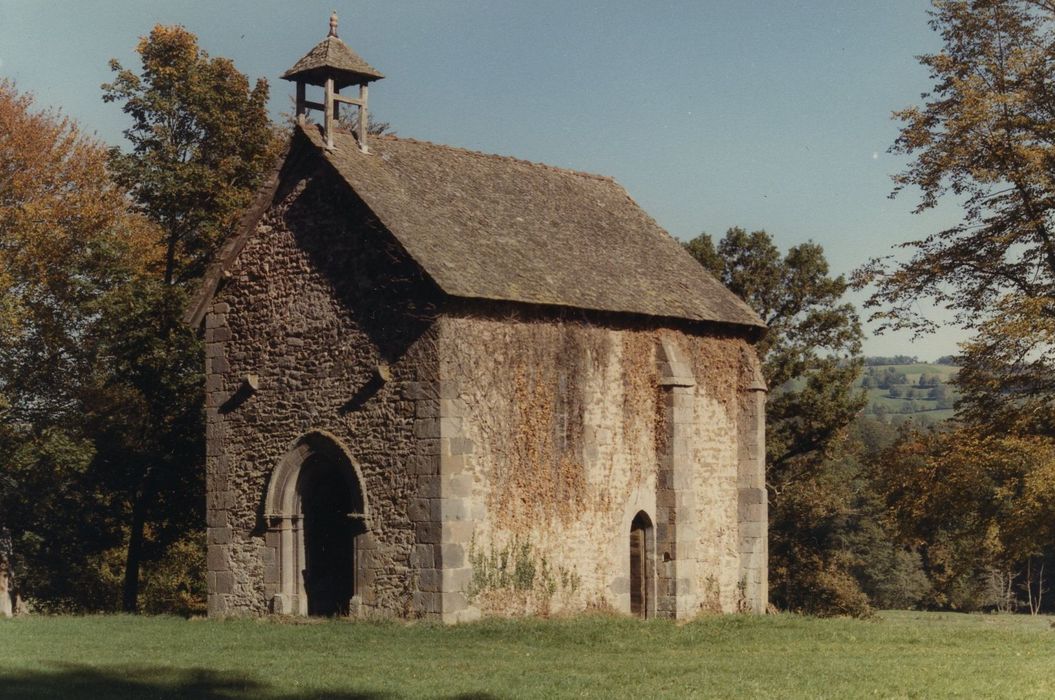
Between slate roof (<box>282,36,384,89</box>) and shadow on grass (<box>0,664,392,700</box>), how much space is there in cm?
1168

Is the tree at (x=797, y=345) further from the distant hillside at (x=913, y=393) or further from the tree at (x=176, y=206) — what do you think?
the distant hillside at (x=913, y=393)

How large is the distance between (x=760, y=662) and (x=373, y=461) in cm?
740

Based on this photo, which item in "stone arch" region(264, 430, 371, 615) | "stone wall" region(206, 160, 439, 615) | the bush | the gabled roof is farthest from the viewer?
the bush

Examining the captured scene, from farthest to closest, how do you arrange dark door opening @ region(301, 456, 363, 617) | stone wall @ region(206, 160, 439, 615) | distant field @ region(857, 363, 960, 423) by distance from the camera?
distant field @ region(857, 363, 960, 423) → dark door opening @ region(301, 456, 363, 617) → stone wall @ region(206, 160, 439, 615)

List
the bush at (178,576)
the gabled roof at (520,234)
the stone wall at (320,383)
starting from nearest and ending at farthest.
→ the stone wall at (320,383) < the gabled roof at (520,234) < the bush at (178,576)

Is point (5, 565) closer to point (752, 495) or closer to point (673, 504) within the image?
point (673, 504)

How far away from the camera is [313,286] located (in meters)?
24.5

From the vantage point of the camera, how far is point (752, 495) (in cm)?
2942

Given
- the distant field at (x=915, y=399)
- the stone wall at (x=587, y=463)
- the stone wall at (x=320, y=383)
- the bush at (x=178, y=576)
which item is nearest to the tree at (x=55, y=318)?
the bush at (x=178, y=576)

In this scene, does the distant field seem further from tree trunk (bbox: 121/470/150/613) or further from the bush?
tree trunk (bbox: 121/470/150/613)

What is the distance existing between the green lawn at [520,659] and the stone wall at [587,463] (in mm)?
1480

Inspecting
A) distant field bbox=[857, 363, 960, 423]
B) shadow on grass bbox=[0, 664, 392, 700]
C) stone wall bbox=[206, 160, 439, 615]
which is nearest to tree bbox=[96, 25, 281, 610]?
stone wall bbox=[206, 160, 439, 615]

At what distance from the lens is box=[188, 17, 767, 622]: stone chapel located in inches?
901

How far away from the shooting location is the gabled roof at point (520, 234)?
23.8 meters
